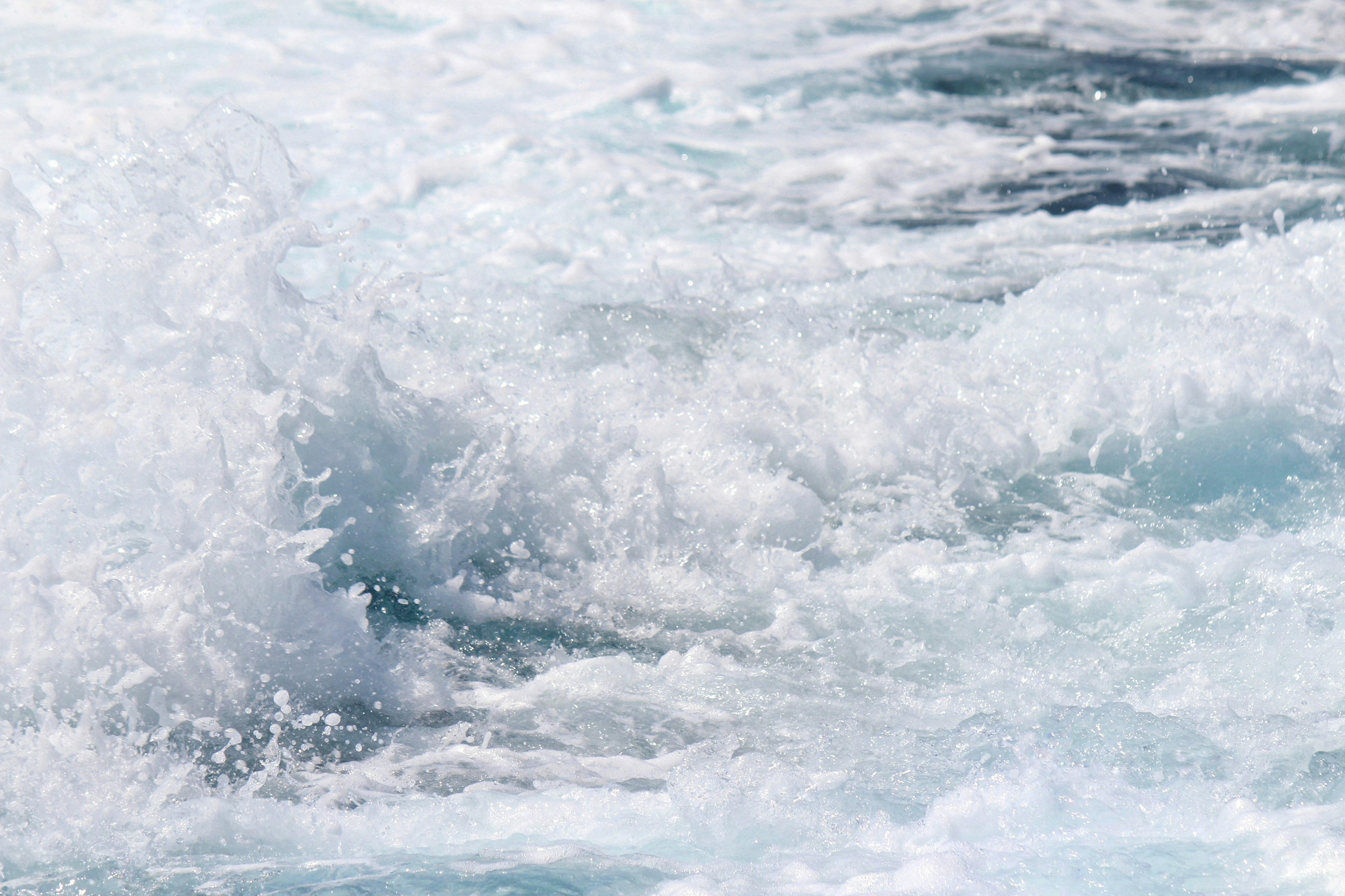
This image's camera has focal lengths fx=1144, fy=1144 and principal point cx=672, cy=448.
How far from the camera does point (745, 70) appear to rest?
857 centimetres

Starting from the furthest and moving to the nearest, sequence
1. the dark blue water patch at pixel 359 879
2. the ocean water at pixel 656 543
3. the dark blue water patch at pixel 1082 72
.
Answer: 1. the dark blue water patch at pixel 1082 72
2. the ocean water at pixel 656 543
3. the dark blue water patch at pixel 359 879

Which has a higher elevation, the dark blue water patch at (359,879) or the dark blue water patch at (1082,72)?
the dark blue water patch at (1082,72)

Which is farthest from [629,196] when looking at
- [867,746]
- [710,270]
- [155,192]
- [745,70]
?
[867,746]

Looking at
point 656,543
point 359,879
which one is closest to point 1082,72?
point 656,543

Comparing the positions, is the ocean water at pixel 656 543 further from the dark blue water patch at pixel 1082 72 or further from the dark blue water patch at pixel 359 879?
the dark blue water patch at pixel 1082 72

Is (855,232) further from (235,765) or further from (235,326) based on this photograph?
(235,765)

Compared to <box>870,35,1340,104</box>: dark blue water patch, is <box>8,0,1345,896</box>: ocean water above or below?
below

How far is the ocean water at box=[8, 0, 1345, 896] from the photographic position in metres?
2.48

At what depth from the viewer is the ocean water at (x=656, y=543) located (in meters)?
2.48

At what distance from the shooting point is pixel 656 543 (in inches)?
146

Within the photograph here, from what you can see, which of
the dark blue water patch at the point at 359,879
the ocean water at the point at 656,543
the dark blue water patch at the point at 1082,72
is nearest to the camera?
the dark blue water patch at the point at 359,879

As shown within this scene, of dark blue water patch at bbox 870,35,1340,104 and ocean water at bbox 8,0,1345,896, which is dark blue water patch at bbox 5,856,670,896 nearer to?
ocean water at bbox 8,0,1345,896

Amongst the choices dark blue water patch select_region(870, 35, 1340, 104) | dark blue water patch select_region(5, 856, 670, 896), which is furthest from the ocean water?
dark blue water patch select_region(870, 35, 1340, 104)

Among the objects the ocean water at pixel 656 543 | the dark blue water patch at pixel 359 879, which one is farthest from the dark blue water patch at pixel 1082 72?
the dark blue water patch at pixel 359 879
